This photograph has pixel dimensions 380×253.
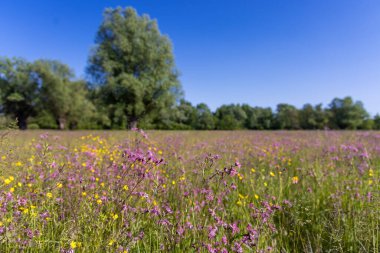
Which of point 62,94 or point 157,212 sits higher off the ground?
point 62,94

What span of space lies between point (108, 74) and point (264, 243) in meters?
21.9

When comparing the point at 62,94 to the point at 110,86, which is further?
the point at 62,94

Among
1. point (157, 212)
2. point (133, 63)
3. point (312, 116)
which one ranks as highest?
point (133, 63)

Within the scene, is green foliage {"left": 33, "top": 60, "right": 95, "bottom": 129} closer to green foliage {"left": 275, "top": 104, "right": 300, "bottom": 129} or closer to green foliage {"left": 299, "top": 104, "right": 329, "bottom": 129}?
green foliage {"left": 275, "top": 104, "right": 300, "bottom": 129}

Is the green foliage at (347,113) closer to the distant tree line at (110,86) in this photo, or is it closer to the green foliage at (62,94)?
the distant tree line at (110,86)

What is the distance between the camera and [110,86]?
68.3 feet

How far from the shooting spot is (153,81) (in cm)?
2236

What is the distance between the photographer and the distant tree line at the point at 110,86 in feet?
71.9

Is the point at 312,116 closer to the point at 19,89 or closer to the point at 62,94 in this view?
the point at 62,94

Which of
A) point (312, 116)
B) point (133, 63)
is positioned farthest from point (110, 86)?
point (312, 116)

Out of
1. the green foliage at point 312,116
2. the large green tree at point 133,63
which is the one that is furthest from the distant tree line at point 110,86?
the green foliage at point 312,116

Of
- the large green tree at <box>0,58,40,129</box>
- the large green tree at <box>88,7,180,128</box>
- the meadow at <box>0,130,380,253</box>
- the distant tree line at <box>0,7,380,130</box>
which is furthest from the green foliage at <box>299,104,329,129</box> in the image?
the meadow at <box>0,130,380,253</box>

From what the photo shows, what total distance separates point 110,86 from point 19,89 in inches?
889

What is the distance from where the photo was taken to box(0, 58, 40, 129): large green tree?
113 feet
